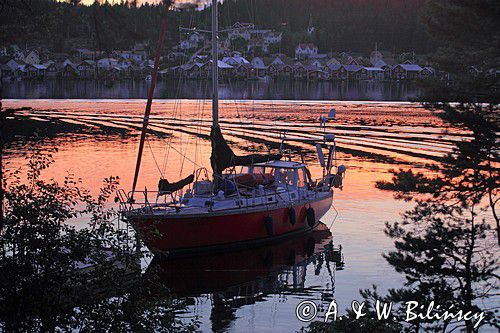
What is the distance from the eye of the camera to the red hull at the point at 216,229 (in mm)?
28922

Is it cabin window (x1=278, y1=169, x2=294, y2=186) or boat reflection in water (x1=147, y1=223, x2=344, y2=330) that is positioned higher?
cabin window (x1=278, y1=169, x2=294, y2=186)

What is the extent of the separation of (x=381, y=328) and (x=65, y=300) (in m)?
5.60

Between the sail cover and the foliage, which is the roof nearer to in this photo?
the sail cover

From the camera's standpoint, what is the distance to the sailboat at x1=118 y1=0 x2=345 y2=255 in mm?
29172

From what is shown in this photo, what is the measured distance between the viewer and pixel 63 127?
255 ft

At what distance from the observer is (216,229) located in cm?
2986

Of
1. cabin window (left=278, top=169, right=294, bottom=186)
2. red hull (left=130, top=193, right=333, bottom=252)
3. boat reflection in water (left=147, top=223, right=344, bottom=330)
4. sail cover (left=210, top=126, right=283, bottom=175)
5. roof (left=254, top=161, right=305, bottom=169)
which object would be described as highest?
sail cover (left=210, top=126, right=283, bottom=175)

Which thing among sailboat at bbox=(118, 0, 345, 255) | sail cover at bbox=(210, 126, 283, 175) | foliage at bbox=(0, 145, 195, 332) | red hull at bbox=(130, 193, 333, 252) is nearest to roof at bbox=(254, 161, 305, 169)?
sailboat at bbox=(118, 0, 345, 255)

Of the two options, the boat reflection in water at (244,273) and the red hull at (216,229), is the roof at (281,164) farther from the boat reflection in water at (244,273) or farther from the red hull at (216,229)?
the boat reflection in water at (244,273)

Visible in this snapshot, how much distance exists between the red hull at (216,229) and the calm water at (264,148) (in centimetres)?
56

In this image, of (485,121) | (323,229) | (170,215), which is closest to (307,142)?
(323,229)

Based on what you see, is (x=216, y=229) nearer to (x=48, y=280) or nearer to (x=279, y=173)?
(x=279, y=173)

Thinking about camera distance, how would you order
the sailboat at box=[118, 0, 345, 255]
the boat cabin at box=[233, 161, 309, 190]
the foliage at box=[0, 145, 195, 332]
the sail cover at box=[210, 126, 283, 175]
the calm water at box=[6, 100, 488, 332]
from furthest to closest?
the boat cabin at box=[233, 161, 309, 190]
the sail cover at box=[210, 126, 283, 175]
the sailboat at box=[118, 0, 345, 255]
the calm water at box=[6, 100, 488, 332]
the foliage at box=[0, 145, 195, 332]

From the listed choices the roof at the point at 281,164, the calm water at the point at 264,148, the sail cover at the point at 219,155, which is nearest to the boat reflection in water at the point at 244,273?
the calm water at the point at 264,148
